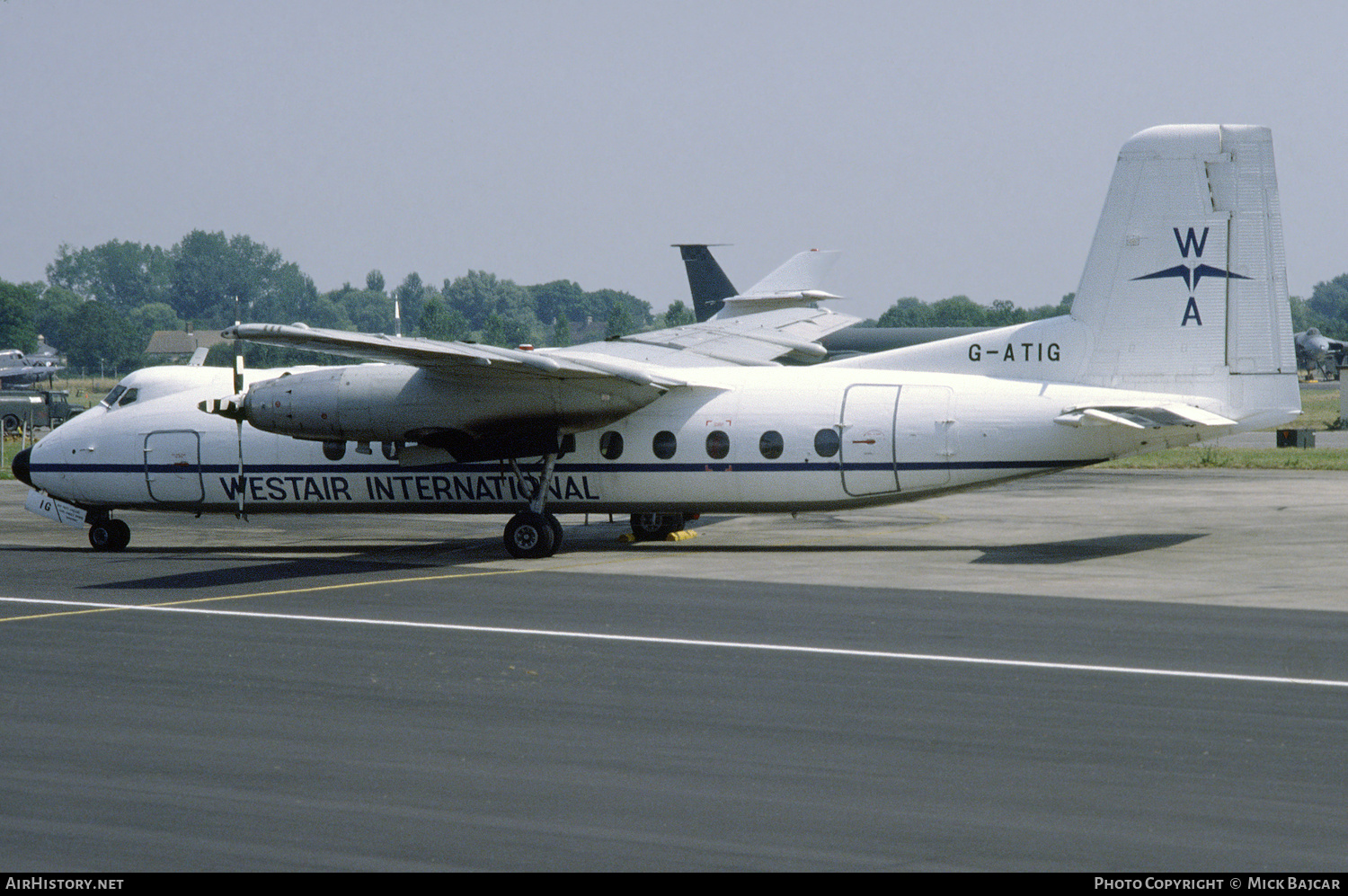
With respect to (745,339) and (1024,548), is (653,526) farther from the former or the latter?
(1024,548)

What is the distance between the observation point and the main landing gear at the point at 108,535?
26125 mm

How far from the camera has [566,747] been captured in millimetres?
10672

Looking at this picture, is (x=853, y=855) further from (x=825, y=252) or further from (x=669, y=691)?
(x=825, y=252)

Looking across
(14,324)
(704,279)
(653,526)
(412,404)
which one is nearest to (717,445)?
(653,526)

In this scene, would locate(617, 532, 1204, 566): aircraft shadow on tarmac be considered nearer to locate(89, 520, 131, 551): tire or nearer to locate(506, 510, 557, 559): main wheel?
locate(506, 510, 557, 559): main wheel

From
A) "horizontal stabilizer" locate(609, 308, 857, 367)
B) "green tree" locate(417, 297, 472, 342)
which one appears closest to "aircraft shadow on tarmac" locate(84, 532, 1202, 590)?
"horizontal stabilizer" locate(609, 308, 857, 367)

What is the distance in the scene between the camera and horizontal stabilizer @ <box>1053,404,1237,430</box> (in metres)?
20.3

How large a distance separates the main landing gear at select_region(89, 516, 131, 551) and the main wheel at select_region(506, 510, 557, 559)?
8221mm

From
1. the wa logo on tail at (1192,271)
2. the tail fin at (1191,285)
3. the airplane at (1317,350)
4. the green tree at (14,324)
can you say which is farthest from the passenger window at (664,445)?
the green tree at (14,324)

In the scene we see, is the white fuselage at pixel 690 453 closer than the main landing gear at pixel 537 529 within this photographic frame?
Yes

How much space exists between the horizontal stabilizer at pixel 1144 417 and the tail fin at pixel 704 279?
125ft

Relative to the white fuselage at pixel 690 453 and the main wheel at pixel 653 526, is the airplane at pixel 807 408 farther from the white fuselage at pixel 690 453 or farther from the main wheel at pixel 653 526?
the main wheel at pixel 653 526

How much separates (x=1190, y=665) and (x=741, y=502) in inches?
409

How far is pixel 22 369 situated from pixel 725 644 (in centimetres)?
9340
